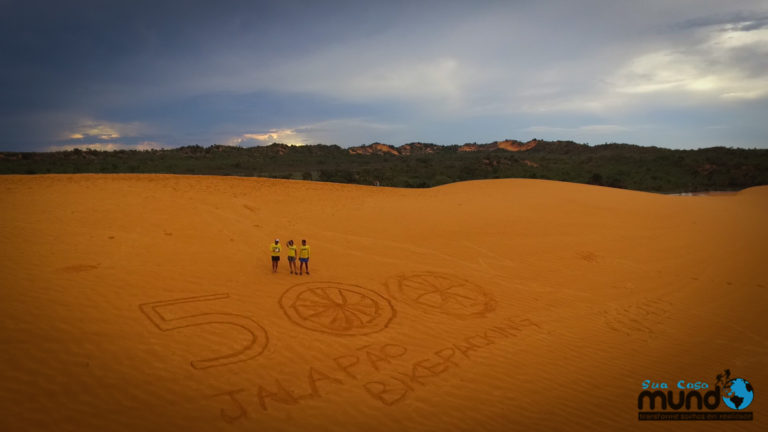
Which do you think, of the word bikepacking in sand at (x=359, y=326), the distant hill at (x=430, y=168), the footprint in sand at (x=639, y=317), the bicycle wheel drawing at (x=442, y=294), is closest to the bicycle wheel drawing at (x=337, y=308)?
the word bikepacking in sand at (x=359, y=326)

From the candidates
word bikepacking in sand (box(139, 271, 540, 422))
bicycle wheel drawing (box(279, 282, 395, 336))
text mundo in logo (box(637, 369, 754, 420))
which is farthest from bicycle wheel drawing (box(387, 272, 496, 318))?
text mundo in logo (box(637, 369, 754, 420))

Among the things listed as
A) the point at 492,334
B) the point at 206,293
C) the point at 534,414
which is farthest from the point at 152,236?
the point at 534,414

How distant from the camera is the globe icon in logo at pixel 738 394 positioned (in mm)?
5699

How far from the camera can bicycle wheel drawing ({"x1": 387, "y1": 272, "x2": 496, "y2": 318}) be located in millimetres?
8344

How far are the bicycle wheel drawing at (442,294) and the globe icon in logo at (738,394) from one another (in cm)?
403

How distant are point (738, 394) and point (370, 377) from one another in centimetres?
591

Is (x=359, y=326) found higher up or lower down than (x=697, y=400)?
higher up

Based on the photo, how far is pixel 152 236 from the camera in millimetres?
10867

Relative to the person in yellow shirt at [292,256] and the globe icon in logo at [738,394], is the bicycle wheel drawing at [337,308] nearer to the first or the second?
the person in yellow shirt at [292,256]

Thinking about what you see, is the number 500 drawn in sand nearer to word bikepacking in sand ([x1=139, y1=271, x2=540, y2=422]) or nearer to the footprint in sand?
word bikepacking in sand ([x1=139, y1=271, x2=540, y2=422])

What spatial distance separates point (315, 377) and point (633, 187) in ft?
125

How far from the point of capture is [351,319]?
7379mm

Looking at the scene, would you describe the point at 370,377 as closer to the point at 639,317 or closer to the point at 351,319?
the point at 351,319

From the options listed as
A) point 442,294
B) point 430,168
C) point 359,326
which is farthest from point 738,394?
point 430,168
